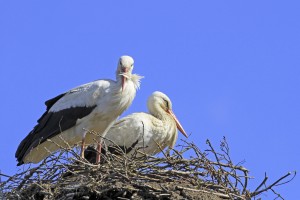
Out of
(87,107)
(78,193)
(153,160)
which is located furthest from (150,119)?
(78,193)

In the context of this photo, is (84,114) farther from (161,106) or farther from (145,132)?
(161,106)

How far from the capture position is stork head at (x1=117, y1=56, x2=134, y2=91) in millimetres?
11586

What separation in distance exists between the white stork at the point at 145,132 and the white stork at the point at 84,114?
55cm

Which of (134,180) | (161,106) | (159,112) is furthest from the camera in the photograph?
(161,106)

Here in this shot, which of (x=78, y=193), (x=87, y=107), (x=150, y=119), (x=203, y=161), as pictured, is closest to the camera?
(x=78, y=193)

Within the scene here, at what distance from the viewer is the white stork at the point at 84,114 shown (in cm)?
1153

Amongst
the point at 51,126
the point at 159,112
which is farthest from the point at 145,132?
the point at 51,126

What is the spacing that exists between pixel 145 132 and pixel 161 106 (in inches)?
36.5

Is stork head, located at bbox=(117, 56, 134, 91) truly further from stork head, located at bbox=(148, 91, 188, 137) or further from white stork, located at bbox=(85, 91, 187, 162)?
stork head, located at bbox=(148, 91, 188, 137)

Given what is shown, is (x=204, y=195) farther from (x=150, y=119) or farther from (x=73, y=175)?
(x=150, y=119)

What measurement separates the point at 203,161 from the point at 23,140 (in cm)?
306

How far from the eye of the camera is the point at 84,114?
11.6 metres

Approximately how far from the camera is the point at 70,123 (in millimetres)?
11641

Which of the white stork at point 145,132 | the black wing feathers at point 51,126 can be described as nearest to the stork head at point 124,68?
the black wing feathers at point 51,126
